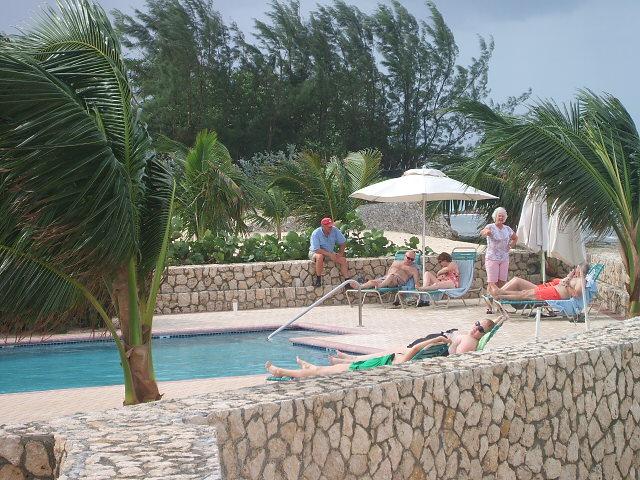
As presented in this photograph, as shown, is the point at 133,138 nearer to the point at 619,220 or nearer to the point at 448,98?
the point at 619,220

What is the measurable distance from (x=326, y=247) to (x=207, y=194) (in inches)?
136

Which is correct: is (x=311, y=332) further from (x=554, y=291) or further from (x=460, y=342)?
(x=460, y=342)

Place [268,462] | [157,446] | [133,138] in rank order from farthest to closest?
[133,138], [268,462], [157,446]

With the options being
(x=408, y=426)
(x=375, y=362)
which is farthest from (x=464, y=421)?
(x=375, y=362)

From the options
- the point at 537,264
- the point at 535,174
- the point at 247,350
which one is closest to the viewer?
the point at 535,174

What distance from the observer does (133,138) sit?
9258mm

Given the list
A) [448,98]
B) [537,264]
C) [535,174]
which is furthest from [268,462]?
[448,98]

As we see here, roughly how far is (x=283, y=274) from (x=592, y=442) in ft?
37.8

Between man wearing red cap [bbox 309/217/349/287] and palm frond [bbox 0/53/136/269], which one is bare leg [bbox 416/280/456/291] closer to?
man wearing red cap [bbox 309/217/349/287]

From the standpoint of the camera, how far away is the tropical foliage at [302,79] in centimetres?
5303

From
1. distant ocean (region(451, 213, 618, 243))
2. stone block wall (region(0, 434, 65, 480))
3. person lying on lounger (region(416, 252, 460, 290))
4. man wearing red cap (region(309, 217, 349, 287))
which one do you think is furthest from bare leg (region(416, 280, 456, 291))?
stone block wall (region(0, 434, 65, 480))

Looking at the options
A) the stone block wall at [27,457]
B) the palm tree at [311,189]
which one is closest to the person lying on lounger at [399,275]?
the palm tree at [311,189]

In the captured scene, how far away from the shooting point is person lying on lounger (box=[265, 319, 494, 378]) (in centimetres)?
836

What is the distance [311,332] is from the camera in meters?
15.8
